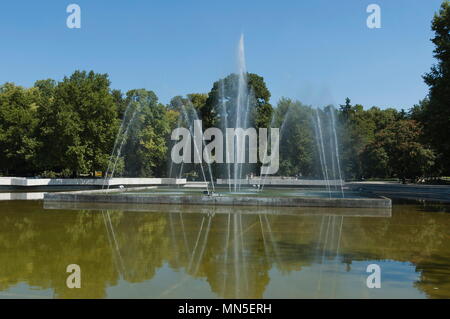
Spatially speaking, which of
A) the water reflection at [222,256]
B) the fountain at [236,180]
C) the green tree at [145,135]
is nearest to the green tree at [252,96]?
→ the fountain at [236,180]

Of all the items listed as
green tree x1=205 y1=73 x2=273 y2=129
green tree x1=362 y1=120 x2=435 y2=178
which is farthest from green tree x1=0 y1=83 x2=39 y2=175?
green tree x1=362 y1=120 x2=435 y2=178

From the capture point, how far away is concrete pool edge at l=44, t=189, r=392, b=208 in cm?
2023

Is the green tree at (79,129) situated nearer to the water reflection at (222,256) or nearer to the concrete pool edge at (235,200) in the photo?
the concrete pool edge at (235,200)

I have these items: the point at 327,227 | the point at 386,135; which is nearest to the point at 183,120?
the point at 386,135

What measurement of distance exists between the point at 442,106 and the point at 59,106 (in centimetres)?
3393

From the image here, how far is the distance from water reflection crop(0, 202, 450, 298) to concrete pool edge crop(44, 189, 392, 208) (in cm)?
383

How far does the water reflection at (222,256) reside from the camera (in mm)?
6754

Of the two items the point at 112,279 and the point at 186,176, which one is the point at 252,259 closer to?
the point at 112,279

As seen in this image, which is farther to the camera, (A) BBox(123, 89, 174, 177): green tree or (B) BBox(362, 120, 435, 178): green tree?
(B) BBox(362, 120, 435, 178): green tree

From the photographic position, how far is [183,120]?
60.3 metres

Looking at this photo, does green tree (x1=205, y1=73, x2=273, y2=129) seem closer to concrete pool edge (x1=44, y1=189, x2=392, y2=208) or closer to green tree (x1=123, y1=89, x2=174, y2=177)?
green tree (x1=123, y1=89, x2=174, y2=177)

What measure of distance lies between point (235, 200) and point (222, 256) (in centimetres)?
1165

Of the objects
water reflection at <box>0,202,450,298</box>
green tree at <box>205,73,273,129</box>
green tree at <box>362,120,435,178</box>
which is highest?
green tree at <box>205,73,273,129</box>

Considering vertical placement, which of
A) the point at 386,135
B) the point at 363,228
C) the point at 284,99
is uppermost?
the point at 284,99
